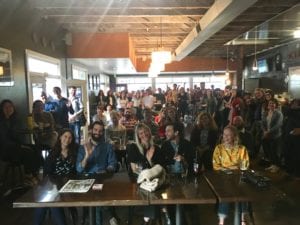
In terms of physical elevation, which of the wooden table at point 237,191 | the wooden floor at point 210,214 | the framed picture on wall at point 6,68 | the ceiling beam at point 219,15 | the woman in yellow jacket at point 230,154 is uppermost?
the ceiling beam at point 219,15

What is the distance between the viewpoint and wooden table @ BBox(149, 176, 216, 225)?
2434 mm

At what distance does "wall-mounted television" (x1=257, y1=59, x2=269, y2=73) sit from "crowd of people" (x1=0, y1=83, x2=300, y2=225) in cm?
440

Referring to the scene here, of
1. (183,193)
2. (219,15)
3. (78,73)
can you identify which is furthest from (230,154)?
(78,73)

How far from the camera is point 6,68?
489 cm

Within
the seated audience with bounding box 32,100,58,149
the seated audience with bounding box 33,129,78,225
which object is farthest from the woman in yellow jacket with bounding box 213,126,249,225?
the seated audience with bounding box 32,100,58,149

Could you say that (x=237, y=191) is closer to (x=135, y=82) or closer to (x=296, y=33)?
(x=296, y=33)

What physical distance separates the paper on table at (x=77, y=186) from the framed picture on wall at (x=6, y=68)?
263cm

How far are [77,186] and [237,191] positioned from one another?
1.41 meters

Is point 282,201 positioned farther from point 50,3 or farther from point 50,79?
point 50,79

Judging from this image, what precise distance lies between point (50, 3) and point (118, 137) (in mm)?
2614

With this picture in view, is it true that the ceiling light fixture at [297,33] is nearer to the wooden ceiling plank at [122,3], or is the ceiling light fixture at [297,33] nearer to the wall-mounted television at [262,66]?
the wall-mounted television at [262,66]

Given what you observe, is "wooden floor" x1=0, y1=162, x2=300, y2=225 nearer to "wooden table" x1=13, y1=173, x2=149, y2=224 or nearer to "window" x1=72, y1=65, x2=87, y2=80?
"wooden table" x1=13, y1=173, x2=149, y2=224

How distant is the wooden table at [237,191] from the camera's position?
2.48 metres

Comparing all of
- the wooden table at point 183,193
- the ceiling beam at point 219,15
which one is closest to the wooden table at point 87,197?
the wooden table at point 183,193
